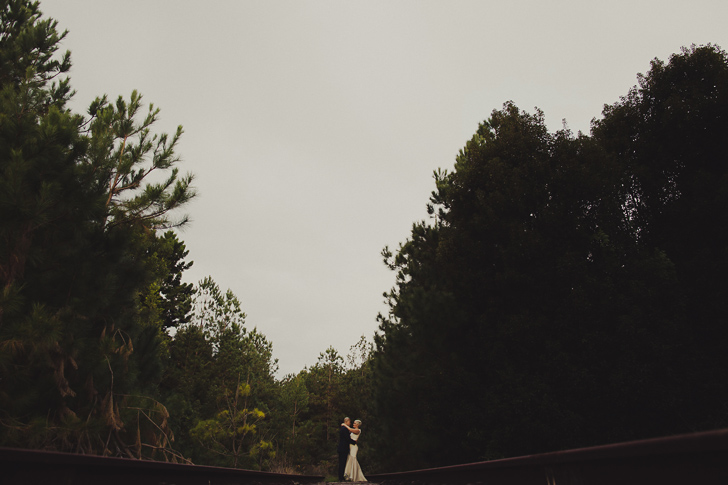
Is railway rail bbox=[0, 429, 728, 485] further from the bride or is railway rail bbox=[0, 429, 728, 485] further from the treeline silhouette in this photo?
the bride

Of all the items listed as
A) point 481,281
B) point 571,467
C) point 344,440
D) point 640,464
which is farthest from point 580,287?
point 640,464

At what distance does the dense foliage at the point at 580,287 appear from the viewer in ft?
39.1

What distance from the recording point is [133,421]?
7.39m

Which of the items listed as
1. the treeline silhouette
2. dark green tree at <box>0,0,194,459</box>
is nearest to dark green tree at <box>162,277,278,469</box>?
the treeline silhouette

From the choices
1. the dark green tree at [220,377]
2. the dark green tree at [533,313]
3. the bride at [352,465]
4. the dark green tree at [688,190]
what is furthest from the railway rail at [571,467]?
the dark green tree at [220,377]

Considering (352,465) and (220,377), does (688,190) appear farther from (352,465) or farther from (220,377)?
(220,377)

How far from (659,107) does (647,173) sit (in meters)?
2.79

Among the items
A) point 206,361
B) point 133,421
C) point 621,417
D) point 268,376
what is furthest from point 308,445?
point 133,421

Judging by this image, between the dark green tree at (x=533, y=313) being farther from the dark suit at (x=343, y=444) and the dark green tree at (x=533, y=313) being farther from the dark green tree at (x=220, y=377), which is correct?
the dark green tree at (x=220, y=377)

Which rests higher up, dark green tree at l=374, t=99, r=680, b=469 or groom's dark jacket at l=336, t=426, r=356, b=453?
dark green tree at l=374, t=99, r=680, b=469

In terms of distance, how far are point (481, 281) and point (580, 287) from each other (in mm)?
2955

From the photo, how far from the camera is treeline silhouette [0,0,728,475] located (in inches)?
252

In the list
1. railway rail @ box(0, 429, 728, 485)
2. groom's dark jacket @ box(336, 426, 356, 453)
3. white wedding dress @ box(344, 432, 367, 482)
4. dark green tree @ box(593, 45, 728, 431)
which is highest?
dark green tree @ box(593, 45, 728, 431)

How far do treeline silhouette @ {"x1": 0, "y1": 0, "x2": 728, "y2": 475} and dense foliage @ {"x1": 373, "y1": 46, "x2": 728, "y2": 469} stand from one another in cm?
6
